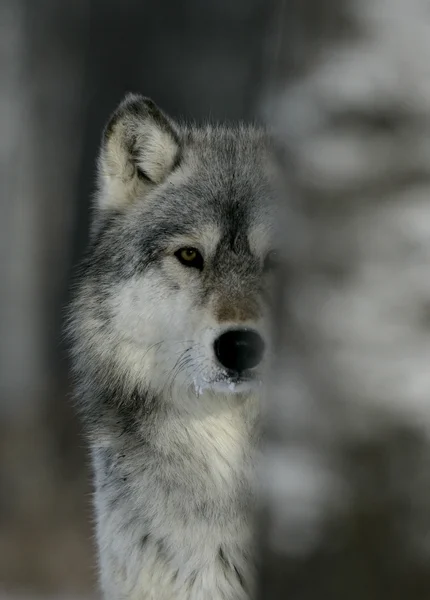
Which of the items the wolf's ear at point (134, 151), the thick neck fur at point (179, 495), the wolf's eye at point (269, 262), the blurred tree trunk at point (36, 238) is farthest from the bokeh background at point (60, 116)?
the wolf's eye at point (269, 262)

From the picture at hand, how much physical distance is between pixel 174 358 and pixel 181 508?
47cm

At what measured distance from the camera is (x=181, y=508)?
269cm

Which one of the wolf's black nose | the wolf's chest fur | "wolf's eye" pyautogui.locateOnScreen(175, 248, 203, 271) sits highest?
"wolf's eye" pyautogui.locateOnScreen(175, 248, 203, 271)

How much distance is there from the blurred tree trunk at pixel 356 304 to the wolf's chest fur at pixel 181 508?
1550 millimetres

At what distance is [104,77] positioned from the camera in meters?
7.50

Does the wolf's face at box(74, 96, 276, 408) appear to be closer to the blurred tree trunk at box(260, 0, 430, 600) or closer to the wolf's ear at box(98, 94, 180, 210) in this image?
the wolf's ear at box(98, 94, 180, 210)

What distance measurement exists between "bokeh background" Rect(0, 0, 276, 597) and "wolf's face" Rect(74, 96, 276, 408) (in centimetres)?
408

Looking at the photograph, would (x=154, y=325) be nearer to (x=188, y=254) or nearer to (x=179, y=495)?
(x=188, y=254)

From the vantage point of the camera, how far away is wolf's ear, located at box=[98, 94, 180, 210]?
2.93 meters

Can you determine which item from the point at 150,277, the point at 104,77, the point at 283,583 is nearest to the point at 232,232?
the point at 150,277

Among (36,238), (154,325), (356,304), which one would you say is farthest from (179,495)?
(36,238)

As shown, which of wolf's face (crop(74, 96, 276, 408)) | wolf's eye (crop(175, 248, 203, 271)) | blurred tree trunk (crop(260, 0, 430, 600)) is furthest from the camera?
wolf's eye (crop(175, 248, 203, 271))

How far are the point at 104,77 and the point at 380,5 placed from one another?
682cm

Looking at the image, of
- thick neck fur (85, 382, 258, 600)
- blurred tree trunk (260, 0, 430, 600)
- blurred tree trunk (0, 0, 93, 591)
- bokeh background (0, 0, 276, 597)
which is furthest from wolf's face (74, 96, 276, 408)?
blurred tree trunk (0, 0, 93, 591)
